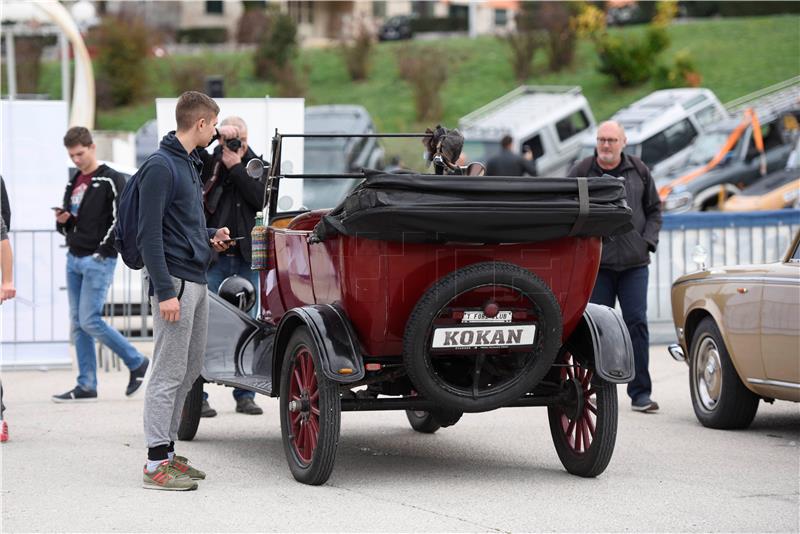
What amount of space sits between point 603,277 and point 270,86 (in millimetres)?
39210

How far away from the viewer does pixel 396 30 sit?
6156 centimetres

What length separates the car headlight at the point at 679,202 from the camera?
23.2m

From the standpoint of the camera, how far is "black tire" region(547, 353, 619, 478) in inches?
256

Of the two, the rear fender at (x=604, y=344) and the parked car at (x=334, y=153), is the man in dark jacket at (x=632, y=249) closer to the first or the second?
the rear fender at (x=604, y=344)

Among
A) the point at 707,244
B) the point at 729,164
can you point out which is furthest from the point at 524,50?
the point at 707,244

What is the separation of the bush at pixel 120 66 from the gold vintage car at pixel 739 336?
39.8m

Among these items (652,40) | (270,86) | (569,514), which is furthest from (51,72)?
(569,514)

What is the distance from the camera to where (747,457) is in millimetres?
7297

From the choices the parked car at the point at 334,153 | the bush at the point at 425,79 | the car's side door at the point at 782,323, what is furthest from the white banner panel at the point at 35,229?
the bush at the point at 425,79

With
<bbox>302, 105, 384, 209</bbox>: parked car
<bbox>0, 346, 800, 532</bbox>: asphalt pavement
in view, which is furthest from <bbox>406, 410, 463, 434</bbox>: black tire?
<bbox>302, 105, 384, 209</bbox>: parked car

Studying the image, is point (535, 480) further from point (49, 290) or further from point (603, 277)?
point (49, 290)

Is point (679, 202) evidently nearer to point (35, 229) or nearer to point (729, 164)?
point (729, 164)

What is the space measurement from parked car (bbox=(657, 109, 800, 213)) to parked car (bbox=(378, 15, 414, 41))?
35605 millimetres

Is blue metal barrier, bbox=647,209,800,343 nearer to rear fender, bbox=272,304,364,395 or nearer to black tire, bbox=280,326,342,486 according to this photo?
black tire, bbox=280,326,342,486
